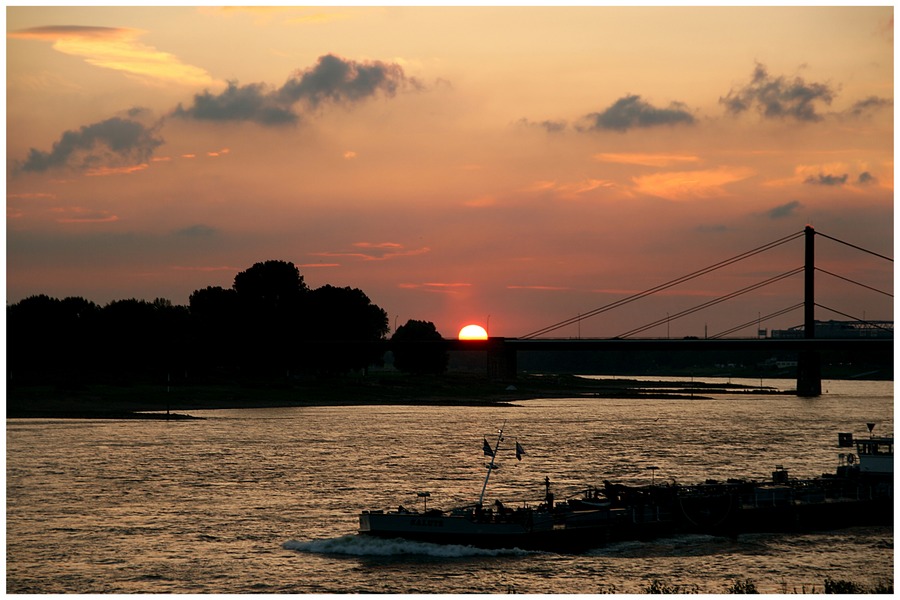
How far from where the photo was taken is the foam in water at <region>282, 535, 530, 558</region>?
47.7 metres

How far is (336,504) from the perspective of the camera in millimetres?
60031

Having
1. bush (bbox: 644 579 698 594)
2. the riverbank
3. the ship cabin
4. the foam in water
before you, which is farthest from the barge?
the riverbank

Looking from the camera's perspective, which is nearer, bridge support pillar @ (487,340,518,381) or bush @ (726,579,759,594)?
bush @ (726,579,759,594)

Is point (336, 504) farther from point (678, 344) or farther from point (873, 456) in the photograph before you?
point (678, 344)

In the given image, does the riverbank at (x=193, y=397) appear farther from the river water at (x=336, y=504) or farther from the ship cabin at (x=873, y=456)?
the ship cabin at (x=873, y=456)

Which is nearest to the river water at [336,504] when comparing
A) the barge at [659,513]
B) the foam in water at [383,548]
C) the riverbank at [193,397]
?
the foam in water at [383,548]

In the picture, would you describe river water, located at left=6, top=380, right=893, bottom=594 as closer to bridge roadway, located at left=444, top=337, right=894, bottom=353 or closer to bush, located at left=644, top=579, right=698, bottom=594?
bush, located at left=644, top=579, right=698, bottom=594

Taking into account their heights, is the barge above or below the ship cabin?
below

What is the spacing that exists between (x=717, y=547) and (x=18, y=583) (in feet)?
98.2

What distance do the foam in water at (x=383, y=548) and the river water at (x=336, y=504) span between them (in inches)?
3.9

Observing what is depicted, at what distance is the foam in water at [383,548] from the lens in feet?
157

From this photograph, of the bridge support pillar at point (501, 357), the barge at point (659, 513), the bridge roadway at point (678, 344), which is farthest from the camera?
the bridge support pillar at point (501, 357)

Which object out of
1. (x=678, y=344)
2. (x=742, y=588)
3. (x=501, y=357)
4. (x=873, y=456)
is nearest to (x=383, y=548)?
(x=742, y=588)

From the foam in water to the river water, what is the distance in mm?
99
